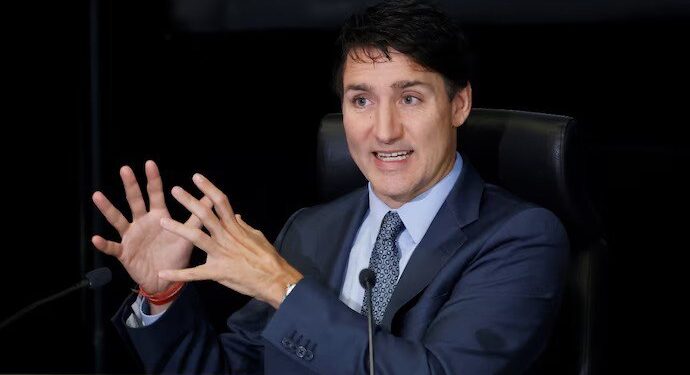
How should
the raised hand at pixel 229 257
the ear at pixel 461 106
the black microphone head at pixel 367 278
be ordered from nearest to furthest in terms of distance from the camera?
the black microphone head at pixel 367 278, the raised hand at pixel 229 257, the ear at pixel 461 106

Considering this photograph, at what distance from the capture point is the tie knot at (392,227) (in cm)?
158

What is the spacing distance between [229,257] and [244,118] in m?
0.98

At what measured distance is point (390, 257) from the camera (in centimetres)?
156

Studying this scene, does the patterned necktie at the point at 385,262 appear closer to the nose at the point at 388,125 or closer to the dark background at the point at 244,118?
the nose at the point at 388,125

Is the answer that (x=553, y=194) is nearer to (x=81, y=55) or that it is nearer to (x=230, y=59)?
(x=230, y=59)

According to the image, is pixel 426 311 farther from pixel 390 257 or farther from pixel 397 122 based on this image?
pixel 397 122

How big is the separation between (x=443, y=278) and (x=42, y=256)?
1.09 meters

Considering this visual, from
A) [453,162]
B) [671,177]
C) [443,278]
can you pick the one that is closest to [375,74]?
[453,162]

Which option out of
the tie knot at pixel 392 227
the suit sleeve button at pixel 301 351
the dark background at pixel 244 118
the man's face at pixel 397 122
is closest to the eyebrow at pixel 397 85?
the man's face at pixel 397 122

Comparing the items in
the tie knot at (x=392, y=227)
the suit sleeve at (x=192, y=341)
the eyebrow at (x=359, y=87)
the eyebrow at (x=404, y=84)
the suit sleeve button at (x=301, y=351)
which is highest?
the eyebrow at (x=404, y=84)

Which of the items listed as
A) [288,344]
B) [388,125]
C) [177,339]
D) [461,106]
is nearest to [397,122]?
[388,125]

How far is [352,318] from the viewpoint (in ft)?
4.48

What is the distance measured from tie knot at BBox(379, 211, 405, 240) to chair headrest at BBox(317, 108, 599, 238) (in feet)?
0.56

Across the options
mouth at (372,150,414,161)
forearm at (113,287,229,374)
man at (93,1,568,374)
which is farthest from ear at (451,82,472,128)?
forearm at (113,287,229,374)
